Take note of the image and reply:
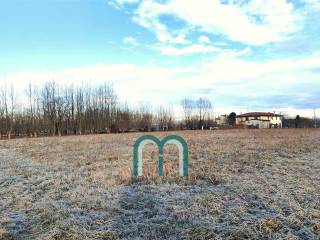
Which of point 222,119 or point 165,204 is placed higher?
point 222,119

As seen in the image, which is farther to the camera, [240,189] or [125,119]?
[125,119]

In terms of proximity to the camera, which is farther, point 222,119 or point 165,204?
point 222,119

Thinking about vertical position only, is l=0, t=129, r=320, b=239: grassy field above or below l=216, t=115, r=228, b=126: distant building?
A: below

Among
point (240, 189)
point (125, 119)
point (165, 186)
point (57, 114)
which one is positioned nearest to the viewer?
point (240, 189)

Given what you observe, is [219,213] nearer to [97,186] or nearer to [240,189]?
[240,189]

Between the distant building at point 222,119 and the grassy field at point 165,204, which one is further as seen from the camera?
the distant building at point 222,119

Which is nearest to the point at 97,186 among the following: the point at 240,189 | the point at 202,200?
the point at 202,200

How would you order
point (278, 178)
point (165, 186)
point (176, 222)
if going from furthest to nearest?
1. point (278, 178)
2. point (165, 186)
3. point (176, 222)

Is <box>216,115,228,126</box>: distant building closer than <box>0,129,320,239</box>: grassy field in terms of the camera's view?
No

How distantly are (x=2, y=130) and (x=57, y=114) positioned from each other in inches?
441

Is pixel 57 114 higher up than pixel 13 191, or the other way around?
pixel 57 114

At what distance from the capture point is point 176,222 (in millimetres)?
5582

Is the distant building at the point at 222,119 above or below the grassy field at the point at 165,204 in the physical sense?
above

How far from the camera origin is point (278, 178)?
8828 mm
